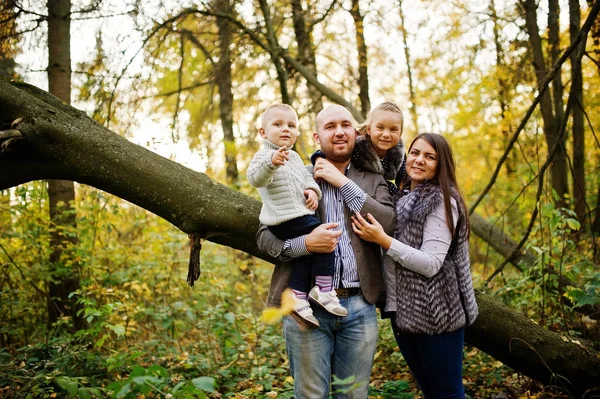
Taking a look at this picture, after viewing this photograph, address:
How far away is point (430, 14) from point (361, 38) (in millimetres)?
1416

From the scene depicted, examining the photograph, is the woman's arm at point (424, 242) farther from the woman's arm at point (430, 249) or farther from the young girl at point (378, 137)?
the young girl at point (378, 137)

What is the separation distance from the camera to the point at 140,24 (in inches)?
197

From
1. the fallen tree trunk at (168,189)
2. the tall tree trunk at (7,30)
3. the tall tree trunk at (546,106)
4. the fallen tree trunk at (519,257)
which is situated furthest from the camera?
the tall tree trunk at (546,106)

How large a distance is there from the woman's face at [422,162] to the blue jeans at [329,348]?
0.71 meters

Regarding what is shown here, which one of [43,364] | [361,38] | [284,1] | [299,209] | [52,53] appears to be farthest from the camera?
[361,38]

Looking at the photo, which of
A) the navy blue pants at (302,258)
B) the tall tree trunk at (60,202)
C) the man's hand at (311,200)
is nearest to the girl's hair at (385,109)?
the man's hand at (311,200)

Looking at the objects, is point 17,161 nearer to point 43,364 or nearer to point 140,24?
point 43,364

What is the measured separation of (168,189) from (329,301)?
4.36 feet

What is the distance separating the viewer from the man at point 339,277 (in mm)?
2383

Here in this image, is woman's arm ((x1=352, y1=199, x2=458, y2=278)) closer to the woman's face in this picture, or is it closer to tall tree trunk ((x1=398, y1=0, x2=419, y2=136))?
the woman's face

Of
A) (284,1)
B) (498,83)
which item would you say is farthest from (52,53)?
(498,83)

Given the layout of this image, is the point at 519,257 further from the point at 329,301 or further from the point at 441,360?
Result: the point at 329,301

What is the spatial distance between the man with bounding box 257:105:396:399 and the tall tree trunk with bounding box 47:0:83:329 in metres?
3.25

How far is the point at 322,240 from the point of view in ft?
7.66
